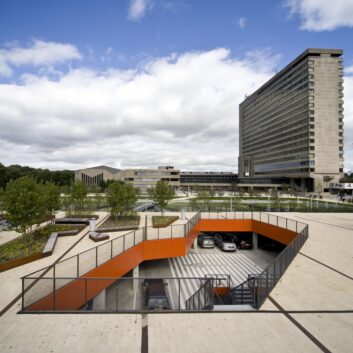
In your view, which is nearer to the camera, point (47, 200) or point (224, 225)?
point (47, 200)

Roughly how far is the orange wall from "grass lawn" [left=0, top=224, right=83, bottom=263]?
206 inches

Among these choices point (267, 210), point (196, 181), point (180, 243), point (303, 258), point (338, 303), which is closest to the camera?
point (338, 303)

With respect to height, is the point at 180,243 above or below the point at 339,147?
below

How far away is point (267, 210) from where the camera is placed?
124ft

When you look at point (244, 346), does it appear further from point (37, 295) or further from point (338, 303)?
point (37, 295)

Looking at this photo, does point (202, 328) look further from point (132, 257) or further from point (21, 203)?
point (21, 203)

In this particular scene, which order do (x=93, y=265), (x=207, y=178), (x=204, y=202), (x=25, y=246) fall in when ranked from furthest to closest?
(x=207, y=178), (x=204, y=202), (x=25, y=246), (x=93, y=265)

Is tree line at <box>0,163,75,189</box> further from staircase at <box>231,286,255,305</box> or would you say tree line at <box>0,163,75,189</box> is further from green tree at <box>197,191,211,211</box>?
staircase at <box>231,286,255,305</box>

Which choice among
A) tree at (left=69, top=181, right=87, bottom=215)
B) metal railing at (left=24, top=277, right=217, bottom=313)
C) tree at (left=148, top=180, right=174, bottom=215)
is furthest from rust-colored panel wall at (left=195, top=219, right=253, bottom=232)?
tree at (left=69, top=181, right=87, bottom=215)

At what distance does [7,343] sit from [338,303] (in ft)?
39.2

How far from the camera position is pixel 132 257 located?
1641 cm

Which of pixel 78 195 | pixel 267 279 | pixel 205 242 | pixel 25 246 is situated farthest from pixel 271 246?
pixel 25 246

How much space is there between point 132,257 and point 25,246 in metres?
7.29

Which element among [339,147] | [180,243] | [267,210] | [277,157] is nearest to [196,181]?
[277,157]
